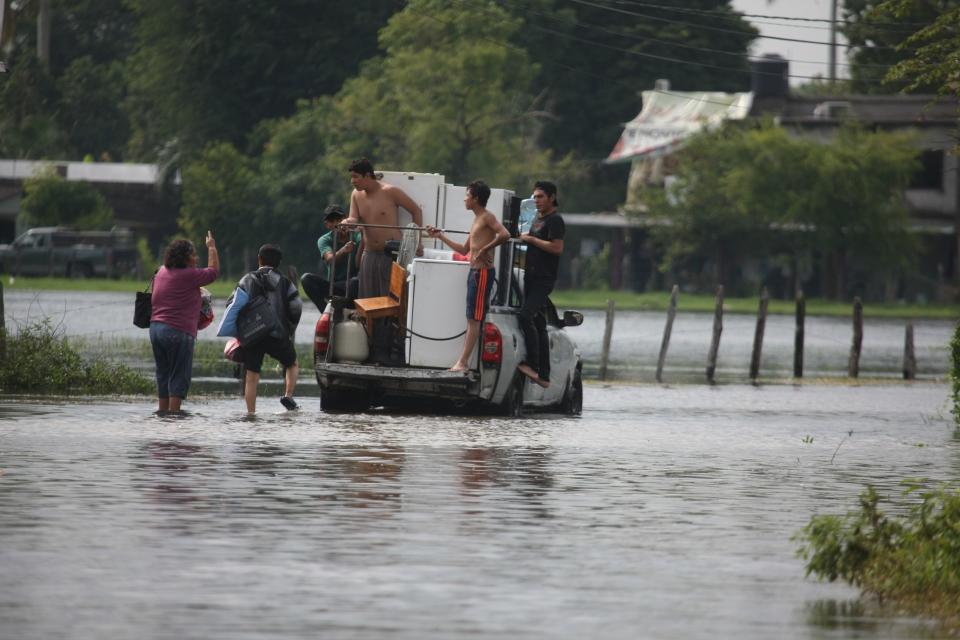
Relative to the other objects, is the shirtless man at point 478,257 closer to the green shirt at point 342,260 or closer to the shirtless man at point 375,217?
the shirtless man at point 375,217

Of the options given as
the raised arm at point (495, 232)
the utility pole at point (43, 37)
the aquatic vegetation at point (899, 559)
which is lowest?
the aquatic vegetation at point (899, 559)

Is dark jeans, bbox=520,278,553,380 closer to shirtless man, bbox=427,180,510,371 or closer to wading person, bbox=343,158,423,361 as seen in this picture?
shirtless man, bbox=427,180,510,371

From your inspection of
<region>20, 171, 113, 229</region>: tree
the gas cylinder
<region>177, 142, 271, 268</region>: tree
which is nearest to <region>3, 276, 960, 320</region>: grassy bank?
<region>177, 142, 271, 268</region>: tree

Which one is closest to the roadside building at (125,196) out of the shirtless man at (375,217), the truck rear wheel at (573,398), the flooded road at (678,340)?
the flooded road at (678,340)

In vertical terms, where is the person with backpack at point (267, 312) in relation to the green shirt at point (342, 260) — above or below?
below

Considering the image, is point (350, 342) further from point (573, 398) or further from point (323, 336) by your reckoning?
point (573, 398)

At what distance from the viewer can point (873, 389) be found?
104ft

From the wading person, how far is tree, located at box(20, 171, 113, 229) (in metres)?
68.0

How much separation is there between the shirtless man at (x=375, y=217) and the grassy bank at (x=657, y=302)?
4413cm

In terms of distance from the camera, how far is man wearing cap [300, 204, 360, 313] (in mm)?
21344

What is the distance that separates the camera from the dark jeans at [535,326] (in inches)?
830

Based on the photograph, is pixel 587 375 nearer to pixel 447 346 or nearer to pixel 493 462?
pixel 447 346

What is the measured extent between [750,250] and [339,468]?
71175 millimetres

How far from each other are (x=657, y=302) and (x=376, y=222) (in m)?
57.7
